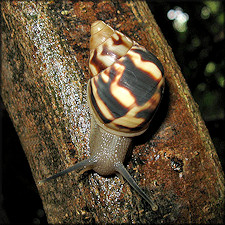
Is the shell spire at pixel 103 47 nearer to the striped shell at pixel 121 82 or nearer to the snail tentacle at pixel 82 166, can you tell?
the striped shell at pixel 121 82

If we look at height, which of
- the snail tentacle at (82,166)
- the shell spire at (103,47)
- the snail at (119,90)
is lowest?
the snail tentacle at (82,166)

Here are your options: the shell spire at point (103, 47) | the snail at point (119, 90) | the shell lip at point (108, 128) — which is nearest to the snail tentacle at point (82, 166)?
the snail at point (119, 90)

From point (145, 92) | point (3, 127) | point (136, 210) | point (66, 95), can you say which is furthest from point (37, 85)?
point (3, 127)

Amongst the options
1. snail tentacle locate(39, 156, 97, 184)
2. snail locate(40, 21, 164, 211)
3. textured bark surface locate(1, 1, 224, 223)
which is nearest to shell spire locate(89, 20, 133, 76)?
snail locate(40, 21, 164, 211)

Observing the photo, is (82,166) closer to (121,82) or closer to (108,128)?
(108,128)

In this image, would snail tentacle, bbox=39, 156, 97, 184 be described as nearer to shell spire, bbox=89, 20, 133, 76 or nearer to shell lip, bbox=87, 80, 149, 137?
shell lip, bbox=87, 80, 149, 137

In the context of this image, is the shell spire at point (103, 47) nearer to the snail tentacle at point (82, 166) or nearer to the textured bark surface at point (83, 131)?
the textured bark surface at point (83, 131)

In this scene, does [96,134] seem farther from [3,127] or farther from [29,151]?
[3,127]

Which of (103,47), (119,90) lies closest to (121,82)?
(119,90)

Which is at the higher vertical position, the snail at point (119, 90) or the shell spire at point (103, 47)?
the shell spire at point (103, 47)
